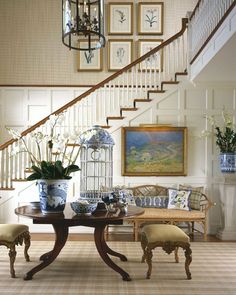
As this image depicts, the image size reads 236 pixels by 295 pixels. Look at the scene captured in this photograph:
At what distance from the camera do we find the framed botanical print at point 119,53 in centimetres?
957

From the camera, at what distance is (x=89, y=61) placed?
958cm

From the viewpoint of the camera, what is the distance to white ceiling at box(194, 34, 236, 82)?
17.7 ft

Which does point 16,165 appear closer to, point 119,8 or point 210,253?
point 210,253

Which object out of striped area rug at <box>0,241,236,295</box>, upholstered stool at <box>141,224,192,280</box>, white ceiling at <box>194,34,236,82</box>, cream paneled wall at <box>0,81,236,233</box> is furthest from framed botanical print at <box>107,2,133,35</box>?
upholstered stool at <box>141,224,192,280</box>

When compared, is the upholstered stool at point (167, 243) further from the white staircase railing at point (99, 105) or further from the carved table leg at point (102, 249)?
the white staircase railing at point (99, 105)

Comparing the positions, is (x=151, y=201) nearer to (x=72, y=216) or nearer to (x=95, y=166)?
(x=95, y=166)

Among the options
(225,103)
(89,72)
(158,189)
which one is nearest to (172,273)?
(158,189)

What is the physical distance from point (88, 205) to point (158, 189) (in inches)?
133

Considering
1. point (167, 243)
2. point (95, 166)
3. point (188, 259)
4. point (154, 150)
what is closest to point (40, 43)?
point (154, 150)

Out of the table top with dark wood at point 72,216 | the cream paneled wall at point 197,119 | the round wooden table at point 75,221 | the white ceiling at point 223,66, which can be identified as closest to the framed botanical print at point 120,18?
the cream paneled wall at point 197,119

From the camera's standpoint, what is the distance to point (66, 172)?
4.45 m

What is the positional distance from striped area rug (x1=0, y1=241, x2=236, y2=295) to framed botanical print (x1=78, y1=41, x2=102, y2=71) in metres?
4.85

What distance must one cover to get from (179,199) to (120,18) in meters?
4.72

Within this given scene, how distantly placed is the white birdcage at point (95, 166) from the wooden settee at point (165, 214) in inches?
29.6
